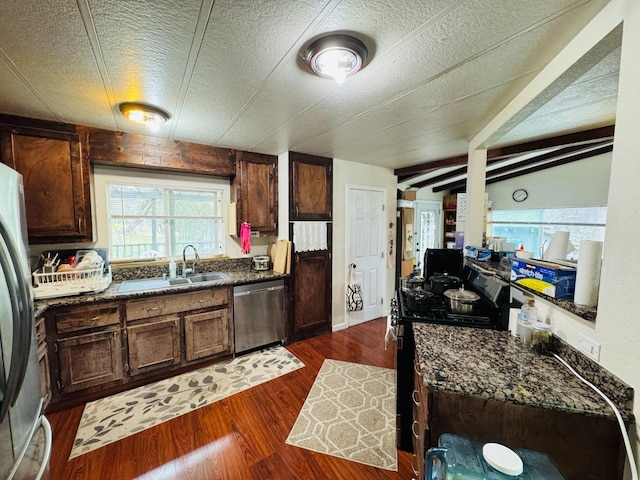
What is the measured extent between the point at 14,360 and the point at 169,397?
1.57 metres

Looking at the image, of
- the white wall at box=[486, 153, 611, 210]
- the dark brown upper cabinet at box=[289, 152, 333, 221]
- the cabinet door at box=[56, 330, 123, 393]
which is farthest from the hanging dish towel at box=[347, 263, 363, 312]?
the white wall at box=[486, 153, 611, 210]

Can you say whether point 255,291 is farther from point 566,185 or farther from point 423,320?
point 566,185

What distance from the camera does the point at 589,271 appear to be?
108cm

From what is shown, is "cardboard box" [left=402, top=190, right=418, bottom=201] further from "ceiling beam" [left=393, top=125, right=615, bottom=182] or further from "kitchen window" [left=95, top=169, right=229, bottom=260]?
"kitchen window" [left=95, top=169, right=229, bottom=260]

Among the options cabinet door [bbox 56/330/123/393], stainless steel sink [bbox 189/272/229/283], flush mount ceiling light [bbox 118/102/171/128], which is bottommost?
cabinet door [bbox 56/330/123/393]

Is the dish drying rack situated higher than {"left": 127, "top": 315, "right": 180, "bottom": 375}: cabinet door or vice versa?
the dish drying rack

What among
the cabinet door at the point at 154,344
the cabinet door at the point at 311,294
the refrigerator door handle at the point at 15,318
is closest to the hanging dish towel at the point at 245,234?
the cabinet door at the point at 311,294

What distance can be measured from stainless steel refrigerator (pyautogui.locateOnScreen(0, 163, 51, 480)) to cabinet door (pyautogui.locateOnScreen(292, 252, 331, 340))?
2.29m

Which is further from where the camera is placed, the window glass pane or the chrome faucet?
the chrome faucet

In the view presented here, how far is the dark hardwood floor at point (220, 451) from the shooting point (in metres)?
1.53

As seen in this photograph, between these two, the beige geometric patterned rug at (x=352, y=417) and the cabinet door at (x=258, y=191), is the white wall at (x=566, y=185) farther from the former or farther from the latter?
the cabinet door at (x=258, y=191)

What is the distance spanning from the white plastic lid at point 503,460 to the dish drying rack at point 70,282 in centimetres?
276

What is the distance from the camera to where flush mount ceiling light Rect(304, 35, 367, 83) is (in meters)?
1.15

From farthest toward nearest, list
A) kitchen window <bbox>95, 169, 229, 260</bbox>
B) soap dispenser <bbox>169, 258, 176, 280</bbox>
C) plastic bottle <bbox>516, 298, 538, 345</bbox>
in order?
soap dispenser <bbox>169, 258, 176, 280</bbox> → kitchen window <bbox>95, 169, 229, 260</bbox> → plastic bottle <bbox>516, 298, 538, 345</bbox>
